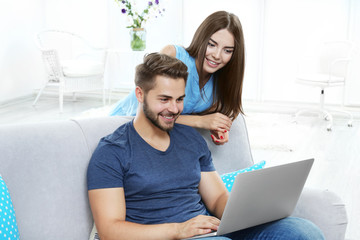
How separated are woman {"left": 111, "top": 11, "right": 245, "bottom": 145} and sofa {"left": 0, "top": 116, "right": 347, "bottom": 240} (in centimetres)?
42

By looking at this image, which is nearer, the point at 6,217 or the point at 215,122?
the point at 6,217

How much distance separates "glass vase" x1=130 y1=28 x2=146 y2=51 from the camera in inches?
206

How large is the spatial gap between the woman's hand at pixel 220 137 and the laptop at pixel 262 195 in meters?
0.45

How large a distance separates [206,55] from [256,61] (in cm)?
391

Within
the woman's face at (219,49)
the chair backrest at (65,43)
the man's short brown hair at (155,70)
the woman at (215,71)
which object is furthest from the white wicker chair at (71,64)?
the man's short brown hair at (155,70)

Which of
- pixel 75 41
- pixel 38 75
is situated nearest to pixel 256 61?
pixel 75 41

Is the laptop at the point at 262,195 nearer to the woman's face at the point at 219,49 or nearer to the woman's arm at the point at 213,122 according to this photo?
the woman's arm at the point at 213,122

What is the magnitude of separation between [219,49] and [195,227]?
0.82 m

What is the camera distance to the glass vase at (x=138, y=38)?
17.2ft

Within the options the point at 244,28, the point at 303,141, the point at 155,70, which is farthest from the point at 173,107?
the point at 244,28

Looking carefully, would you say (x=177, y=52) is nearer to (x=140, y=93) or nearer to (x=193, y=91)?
(x=193, y=91)

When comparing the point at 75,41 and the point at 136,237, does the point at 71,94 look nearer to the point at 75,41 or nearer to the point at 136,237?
the point at 75,41

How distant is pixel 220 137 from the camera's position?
1905 millimetres

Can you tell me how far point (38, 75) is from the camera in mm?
6418
